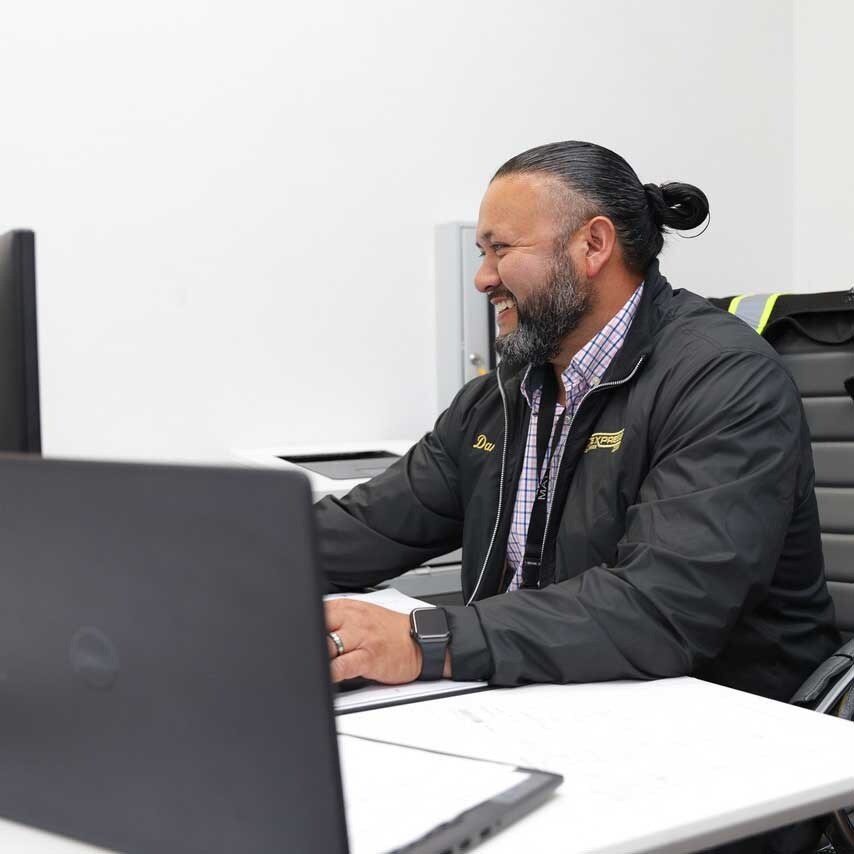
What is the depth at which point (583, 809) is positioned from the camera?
A: 0.78 metres

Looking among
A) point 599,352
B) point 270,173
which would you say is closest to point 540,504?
point 599,352

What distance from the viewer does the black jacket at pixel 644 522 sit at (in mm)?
1177

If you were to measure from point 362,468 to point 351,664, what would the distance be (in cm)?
120

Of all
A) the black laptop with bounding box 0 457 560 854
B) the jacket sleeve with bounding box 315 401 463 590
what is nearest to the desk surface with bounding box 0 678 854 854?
the black laptop with bounding box 0 457 560 854

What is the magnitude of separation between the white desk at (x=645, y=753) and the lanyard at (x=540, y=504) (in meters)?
0.44

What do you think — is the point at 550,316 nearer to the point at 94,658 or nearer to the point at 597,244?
the point at 597,244

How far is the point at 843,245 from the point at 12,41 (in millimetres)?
2345

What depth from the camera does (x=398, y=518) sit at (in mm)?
1752

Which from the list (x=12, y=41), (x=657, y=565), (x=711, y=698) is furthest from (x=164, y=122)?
(x=711, y=698)

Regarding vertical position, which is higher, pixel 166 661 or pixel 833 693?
pixel 166 661

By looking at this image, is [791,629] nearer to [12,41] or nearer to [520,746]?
[520,746]

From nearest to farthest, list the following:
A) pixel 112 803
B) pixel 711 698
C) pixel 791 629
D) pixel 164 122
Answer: pixel 112 803 < pixel 711 698 < pixel 791 629 < pixel 164 122

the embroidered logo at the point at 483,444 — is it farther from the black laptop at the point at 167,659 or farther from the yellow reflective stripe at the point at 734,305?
the black laptop at the point at 167,659

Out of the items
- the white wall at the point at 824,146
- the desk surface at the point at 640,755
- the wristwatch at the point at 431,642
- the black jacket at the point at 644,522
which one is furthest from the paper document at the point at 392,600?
the white wall at the point at 824,146
